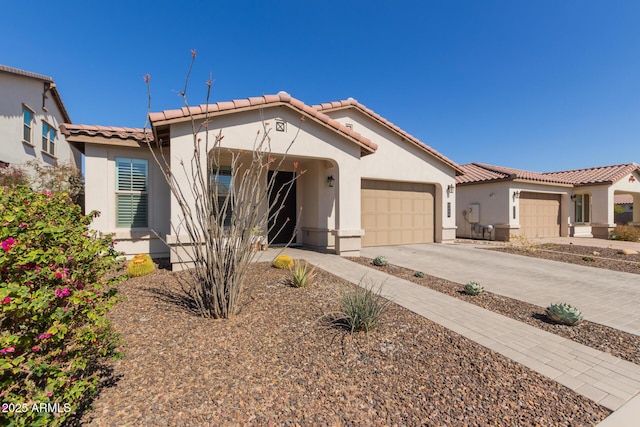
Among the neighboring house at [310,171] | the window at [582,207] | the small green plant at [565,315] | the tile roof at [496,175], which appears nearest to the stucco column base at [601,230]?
the window at [582,207]

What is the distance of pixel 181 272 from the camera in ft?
21.9

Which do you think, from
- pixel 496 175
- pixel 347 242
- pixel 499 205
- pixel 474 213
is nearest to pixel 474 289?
pixel 347 242

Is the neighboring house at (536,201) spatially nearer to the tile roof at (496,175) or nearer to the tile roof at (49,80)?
the tile roof at (496,175)

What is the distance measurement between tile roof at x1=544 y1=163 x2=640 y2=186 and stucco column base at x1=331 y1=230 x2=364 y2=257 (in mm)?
16162

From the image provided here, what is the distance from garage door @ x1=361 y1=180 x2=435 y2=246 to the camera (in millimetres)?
11875

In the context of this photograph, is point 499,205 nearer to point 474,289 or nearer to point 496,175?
point 496,175

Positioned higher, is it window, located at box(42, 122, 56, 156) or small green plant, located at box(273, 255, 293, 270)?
window, located at box(42, 122, 56, 156)

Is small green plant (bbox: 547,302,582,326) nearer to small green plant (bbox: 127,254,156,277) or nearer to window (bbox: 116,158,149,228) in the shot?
small green plant (bbox: 127,254,156,277)

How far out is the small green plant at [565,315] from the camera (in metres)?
4.25

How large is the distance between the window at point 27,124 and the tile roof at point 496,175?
2116 centimetres

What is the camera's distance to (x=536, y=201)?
16.6 m

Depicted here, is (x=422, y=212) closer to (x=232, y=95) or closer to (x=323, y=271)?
(x=323, y=271)

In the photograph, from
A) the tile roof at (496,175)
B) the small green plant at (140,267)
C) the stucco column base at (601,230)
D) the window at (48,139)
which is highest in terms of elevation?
the window at (48,139)

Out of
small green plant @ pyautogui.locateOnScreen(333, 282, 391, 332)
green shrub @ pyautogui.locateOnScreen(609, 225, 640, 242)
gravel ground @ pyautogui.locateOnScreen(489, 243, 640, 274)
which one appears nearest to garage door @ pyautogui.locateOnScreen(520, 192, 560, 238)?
green shrub @ pyautogui.locateOnScreen(609, 225, 640, 242)
